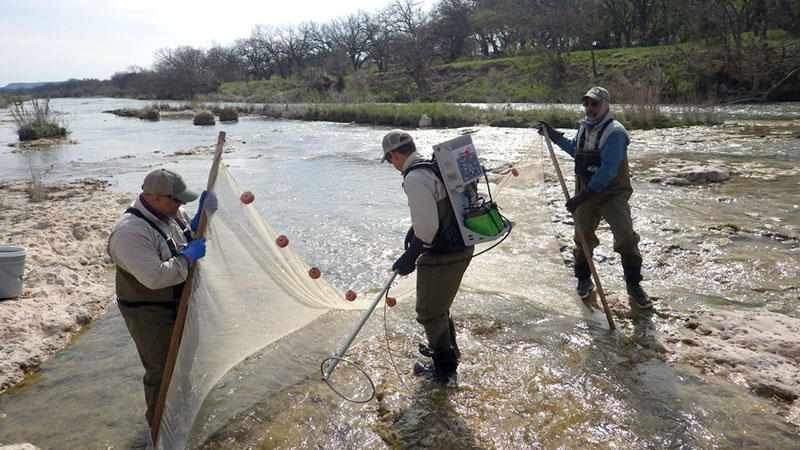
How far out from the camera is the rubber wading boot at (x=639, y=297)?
4.62 meters

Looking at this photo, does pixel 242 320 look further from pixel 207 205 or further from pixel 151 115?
pixel 151 115

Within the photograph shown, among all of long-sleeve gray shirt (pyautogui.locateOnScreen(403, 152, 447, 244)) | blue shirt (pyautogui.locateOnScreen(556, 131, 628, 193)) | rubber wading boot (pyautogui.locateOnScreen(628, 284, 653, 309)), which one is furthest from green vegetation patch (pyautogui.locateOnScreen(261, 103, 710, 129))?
long-sleeve gray shirt (pyautogui.locateOnScreen(403, 152, 447, 244))

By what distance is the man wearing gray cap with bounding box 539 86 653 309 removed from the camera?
4355mm

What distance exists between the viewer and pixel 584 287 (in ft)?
16.4

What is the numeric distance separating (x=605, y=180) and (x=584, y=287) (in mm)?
1228

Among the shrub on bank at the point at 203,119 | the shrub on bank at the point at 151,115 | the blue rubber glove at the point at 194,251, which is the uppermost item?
the shrub on bank at the point at 151,115

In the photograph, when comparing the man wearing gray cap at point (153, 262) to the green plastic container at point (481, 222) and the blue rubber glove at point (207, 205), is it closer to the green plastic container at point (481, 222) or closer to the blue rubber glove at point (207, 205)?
the blue rubber glove at point (207, 205)

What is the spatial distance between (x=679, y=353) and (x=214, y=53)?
100 metres

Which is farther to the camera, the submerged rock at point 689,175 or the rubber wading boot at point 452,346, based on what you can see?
the submerged rock at point 689,175

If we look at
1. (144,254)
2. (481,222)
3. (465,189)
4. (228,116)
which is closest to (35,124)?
(228,116)

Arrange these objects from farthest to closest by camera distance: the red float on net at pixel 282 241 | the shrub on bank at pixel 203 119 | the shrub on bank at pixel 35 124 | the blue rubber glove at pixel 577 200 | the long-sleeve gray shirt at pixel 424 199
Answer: the shrub on bank at pixel 203 119 → the shrub on bank at pixel 35 124 → the blue rubber glove at pixel 577 200 → the red float on net at pixel 282 241 → the long-sleeve gray shirt at pixel 424 199

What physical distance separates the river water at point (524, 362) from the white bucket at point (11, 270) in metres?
0.93

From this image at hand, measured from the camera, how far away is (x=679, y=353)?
3.89m

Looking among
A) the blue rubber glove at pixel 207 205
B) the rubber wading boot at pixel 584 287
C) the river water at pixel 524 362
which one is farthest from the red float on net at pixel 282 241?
the rubber wading boot at pixel 584 287
